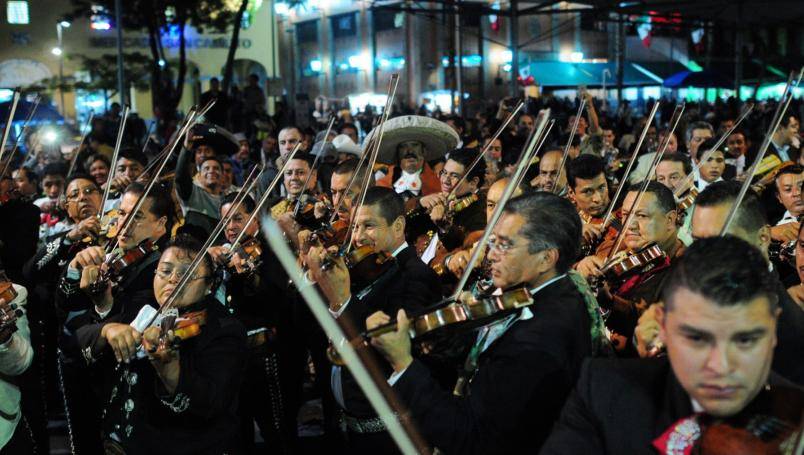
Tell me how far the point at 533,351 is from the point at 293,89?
179 feet

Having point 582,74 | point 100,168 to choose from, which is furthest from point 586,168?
point 582,74

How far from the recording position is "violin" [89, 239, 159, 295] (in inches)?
170

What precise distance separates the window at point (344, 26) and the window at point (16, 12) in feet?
68.7

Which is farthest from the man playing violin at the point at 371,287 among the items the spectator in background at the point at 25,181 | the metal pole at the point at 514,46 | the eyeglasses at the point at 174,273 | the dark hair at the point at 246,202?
the metal pole at the point at 514,46

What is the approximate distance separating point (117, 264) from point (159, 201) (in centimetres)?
87

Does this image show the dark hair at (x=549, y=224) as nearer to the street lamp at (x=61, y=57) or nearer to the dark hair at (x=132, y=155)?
the dark hair at (x=132, y=155)

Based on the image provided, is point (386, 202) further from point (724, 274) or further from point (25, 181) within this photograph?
point (25, 181)

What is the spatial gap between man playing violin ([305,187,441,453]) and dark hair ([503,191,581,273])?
2.72 ft

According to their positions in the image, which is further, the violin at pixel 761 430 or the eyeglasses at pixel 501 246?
the eyeglasses at pixel 501 246

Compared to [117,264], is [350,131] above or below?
above

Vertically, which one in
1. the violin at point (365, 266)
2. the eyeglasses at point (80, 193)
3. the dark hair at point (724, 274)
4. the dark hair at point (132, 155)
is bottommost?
the violin at point (365, 266)

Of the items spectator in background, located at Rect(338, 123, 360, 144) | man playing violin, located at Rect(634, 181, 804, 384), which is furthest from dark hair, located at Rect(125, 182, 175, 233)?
spectator in background, located at Rect(338, 123, 360, 144)

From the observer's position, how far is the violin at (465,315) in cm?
271

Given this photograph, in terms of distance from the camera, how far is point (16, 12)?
3666 cm
